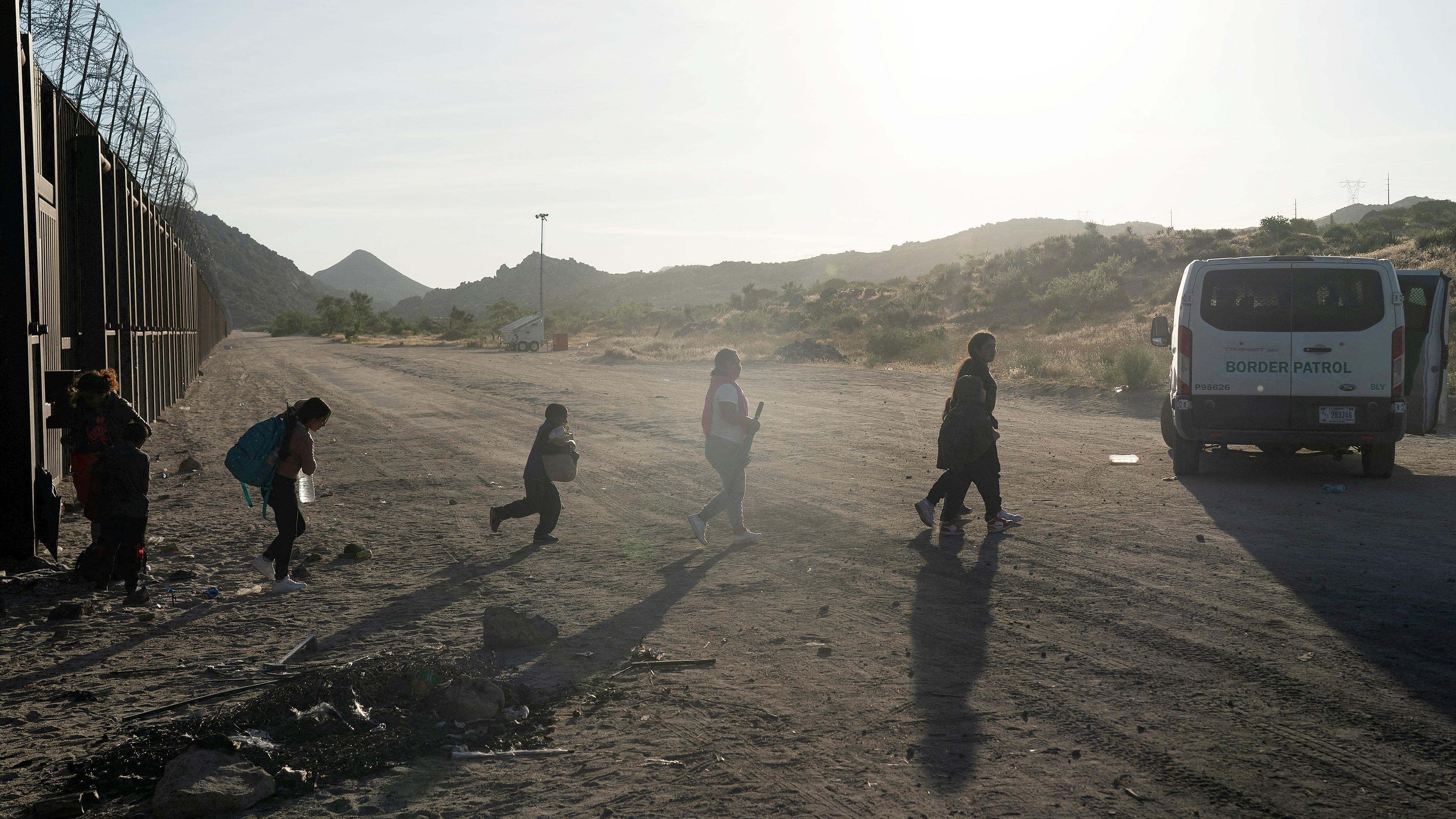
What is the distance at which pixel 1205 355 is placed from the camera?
1011 centimetres

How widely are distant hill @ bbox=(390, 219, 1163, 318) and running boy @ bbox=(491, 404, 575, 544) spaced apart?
477 ft

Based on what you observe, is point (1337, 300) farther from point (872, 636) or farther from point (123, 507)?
point (123, 507)

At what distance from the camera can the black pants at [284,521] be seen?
654 cm

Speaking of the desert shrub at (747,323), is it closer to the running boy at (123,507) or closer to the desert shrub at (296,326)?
the running boy at (123,507)

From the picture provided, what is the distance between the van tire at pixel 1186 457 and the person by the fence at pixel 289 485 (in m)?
8.78

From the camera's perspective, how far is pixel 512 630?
528cm

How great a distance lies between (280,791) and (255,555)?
174 inches

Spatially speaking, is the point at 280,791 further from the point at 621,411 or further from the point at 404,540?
the point at 621,411

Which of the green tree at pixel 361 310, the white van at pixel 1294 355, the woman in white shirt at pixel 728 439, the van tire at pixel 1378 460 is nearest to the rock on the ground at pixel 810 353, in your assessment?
the white van at pixel 1294 355

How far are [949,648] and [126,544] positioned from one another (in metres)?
5.25

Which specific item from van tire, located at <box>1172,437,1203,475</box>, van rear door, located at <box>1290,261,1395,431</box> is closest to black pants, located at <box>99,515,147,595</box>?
van tire, located at <box>1172,437,1203,475</box>

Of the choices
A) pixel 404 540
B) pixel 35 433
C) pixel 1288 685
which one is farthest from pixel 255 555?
pixel 1288 685

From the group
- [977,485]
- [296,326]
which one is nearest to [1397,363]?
[977,485]

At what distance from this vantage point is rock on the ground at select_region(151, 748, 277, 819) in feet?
11.2
